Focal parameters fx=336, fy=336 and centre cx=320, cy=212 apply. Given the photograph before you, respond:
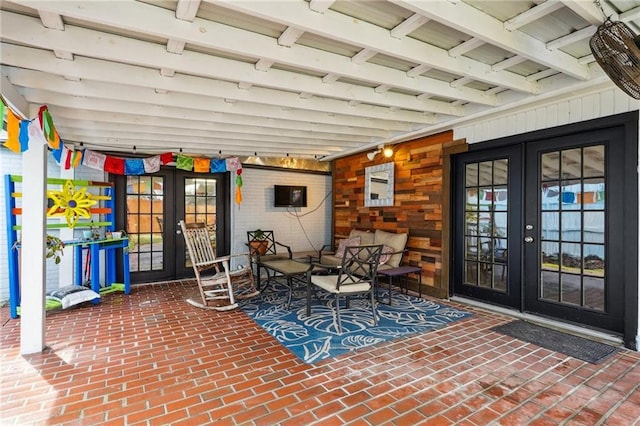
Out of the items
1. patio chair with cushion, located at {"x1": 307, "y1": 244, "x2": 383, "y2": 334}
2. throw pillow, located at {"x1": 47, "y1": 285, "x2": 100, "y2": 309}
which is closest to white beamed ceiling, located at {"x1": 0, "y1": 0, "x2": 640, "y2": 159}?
patio chair with cushion, located at {"x1": 307, "y1": 244, "x2": 383, "y2": 334}

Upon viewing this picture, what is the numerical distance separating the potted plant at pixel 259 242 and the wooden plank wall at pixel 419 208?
1843mm

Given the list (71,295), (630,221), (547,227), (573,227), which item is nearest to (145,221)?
(71,295)

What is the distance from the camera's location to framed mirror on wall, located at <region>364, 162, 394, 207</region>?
563cm

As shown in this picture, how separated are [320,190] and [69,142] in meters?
4.42

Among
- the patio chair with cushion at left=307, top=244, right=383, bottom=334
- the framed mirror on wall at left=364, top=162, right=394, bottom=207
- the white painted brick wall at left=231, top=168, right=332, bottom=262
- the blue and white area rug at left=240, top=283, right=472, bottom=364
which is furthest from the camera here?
the white painted brick wall at left=231, top=168, right=332, bottom=262

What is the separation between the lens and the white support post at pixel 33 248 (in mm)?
2977

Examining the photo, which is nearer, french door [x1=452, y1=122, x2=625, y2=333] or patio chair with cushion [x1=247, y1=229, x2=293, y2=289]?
french door [x1=452, y1=122, x2=625, y2=333]

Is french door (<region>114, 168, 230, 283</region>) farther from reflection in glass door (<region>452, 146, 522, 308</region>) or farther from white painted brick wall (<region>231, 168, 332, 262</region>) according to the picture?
reflection in glass door (<region>452, 146, 522, 308</region>)

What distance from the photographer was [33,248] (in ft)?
9.91

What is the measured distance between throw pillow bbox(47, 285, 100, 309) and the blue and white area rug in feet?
6.50

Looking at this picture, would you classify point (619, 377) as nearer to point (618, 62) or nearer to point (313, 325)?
point (618, 62)

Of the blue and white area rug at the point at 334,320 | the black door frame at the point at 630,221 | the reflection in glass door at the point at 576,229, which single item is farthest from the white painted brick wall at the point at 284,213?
the black door frame at the point at 630,221

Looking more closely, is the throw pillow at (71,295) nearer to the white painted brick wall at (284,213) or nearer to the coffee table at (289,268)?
the coffee table at (289,268)

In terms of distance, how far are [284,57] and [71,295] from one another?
4099 millimetres
